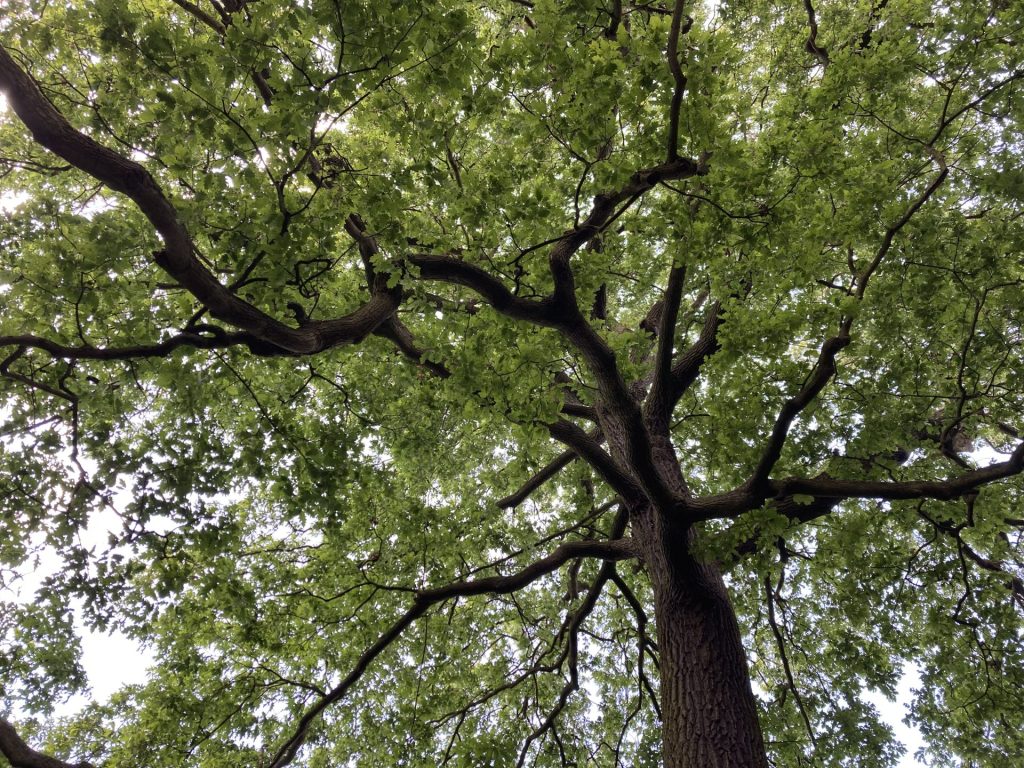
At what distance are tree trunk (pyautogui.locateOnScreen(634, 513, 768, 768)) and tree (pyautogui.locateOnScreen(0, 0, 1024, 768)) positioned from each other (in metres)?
0.03

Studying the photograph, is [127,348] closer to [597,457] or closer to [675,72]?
[675,72]

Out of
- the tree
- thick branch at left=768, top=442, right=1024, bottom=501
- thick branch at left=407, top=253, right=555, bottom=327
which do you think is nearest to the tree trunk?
the tree

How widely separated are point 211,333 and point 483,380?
7.41 ft

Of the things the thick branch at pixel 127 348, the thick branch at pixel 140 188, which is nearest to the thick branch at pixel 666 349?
the thick branch at pixel 140 188

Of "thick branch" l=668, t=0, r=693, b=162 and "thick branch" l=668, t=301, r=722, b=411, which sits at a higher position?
"thick branch" l=668, t=301, r=722, b=411

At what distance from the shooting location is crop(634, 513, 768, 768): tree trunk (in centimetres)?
428

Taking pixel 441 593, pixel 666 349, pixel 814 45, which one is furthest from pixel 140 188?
pixel 814 45

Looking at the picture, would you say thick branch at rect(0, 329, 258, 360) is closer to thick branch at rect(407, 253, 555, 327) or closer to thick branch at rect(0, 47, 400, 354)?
thick branch at rect(0, 47, 400, 354)

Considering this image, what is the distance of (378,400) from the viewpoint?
716 centimetres

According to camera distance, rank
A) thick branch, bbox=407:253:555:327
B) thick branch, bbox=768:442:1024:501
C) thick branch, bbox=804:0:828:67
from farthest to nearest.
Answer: thick branch, bbox=804:0:828:67, thick branch, bbox=407:253:555:327, thick branch, bbox=768:442:1024:501

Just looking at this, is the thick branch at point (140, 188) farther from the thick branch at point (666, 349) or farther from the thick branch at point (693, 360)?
the thick branch at point (693, 360)

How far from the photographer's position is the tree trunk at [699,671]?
4.28 m

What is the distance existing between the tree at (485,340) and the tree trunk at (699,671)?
3 centimetres

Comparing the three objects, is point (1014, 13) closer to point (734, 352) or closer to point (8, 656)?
point (734, 352)
